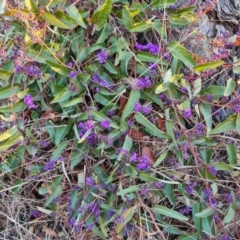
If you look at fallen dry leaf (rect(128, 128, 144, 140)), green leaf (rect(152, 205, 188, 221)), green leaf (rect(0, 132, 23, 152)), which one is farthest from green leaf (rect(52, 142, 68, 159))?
green leaf (rect(152, 205, 188, 221))

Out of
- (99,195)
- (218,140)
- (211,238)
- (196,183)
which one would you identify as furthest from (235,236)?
(99,195)

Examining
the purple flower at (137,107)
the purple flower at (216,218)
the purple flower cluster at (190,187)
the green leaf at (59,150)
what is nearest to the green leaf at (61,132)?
the green leaf at (59,150)

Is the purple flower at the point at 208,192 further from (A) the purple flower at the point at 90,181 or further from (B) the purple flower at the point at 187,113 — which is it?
(A) the purple flower at the point at 90,181

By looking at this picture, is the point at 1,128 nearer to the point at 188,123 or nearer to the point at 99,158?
the point at 99,158

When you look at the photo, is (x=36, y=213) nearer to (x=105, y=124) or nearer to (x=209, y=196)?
(x=105, y=124)

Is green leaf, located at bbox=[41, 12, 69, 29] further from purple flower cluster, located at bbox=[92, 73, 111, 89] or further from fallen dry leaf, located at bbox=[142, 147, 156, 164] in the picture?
fallen dry leaf, located at bbox=[142, 147, 156, 164]

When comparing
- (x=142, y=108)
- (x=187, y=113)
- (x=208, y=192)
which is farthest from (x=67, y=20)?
(x=208, y=192)
